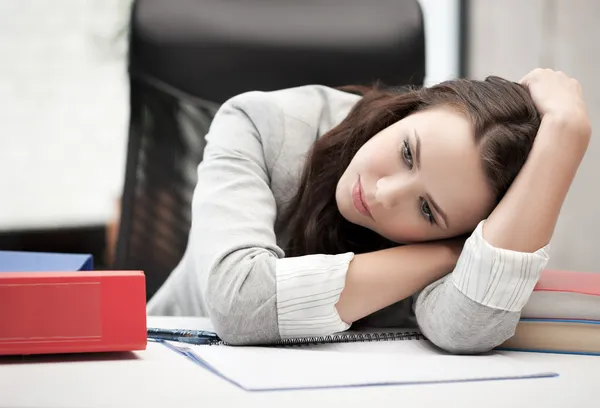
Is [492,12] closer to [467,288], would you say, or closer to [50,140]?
[50,140]

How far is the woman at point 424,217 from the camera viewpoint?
2.96 feet

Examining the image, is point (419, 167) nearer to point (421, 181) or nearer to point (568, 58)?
point (421, 181)

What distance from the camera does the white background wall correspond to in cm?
230

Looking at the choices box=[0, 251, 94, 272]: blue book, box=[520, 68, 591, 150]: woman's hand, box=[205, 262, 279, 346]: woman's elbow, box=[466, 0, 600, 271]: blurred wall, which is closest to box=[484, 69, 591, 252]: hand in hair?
box=[520, 68, 591, 150]: woman's hand

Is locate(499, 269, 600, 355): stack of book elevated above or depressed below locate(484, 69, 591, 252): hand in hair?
below

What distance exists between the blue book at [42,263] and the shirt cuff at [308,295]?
28 centimetres

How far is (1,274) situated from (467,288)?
1.75 ft

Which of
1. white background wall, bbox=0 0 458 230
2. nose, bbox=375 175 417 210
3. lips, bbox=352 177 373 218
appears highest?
nose, bbox=375 175 417 210

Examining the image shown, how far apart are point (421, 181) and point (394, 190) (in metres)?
0.04

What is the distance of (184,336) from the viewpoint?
929 mm

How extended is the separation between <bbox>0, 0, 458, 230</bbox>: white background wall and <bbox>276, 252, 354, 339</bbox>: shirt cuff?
5.10ft

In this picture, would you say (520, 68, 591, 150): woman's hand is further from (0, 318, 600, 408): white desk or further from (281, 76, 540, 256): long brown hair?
(0, 318, 600, 408): white desk

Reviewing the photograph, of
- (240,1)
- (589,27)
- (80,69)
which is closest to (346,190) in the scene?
(240,1)

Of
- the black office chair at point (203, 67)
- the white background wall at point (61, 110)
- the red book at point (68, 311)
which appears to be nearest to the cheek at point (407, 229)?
the red book at point (68, 311)
